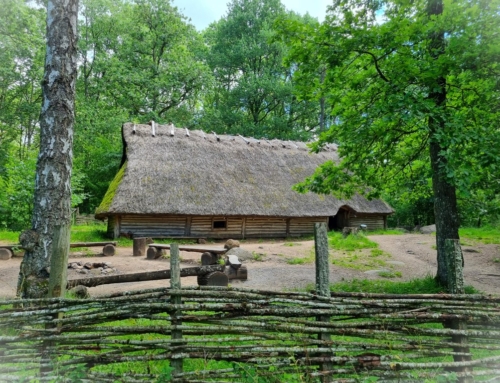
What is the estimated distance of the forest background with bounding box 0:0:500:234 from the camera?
2247cm

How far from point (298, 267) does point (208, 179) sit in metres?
7.78

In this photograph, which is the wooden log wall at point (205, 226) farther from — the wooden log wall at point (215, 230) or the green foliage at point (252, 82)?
the green foliage at point (252, 82)

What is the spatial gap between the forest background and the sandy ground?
8371 millimetres

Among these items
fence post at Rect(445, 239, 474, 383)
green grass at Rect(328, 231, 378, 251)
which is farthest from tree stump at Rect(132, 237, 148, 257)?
fence post at Rect(445, 239, 474, 383)

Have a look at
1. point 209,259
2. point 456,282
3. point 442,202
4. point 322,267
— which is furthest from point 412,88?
point 209,259

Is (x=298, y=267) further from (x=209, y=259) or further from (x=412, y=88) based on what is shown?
(x=412, y=88)

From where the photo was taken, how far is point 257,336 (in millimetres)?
2830

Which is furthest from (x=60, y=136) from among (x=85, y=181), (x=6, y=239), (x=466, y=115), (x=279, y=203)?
(x=85, y=181)

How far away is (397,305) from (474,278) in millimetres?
6456

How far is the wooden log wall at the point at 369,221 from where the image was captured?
754 inches

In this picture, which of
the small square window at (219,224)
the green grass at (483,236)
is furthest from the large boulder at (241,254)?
the green grass at (483,236)

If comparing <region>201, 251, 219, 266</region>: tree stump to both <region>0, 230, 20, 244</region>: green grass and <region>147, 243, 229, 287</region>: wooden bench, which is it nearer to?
<region>147, 243, 229, 287</region>: wooden bench

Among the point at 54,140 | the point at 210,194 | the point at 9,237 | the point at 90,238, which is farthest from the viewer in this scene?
the point at 210,194

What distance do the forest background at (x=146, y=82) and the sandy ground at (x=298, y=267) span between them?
27.5 ft
